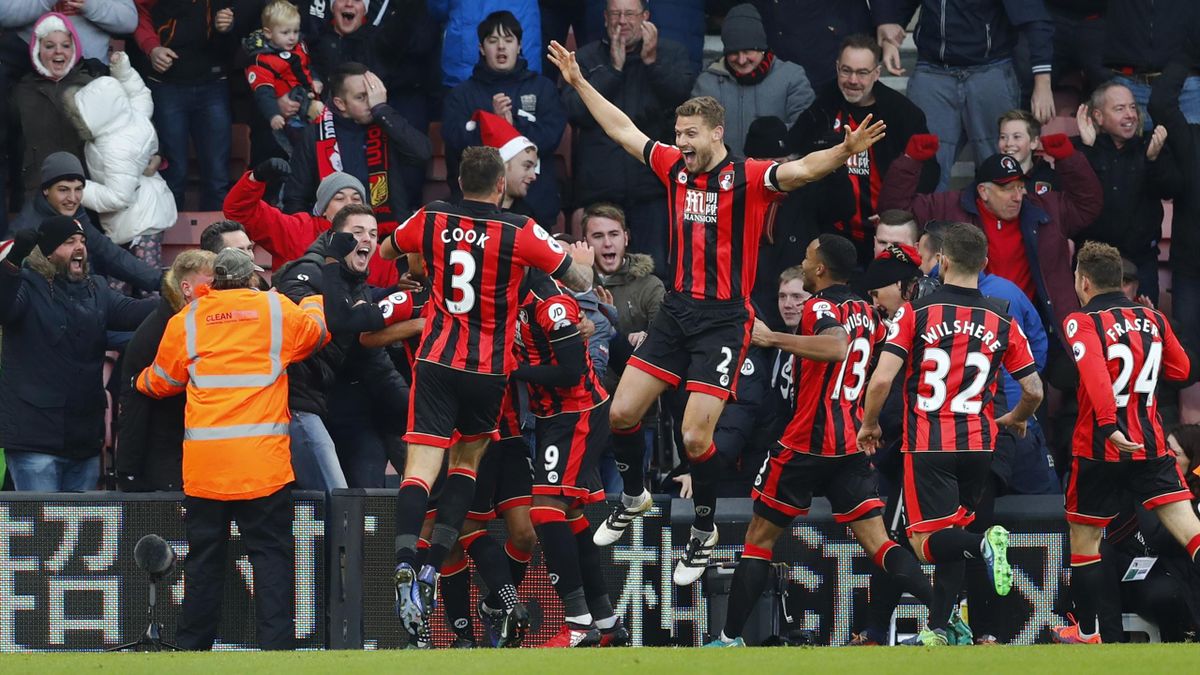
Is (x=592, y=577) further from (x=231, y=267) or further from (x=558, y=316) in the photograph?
(x=231, y=267)

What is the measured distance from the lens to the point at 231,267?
980cm

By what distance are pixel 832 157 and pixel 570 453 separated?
228cm

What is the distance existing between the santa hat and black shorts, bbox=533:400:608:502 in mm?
2597

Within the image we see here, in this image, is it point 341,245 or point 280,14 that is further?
point 280,14

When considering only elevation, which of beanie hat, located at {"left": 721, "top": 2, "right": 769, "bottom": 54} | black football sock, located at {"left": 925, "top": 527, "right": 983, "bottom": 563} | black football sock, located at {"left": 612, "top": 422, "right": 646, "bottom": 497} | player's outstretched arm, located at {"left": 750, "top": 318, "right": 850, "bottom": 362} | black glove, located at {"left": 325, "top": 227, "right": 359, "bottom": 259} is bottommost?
black football sock, located at {"left": 925, "top": 527, "right": 983, "bottom": 563}

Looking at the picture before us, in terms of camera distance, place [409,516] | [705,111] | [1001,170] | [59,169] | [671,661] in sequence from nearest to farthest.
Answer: [671,661] → [409,516] → [705,111] → [59,169] → [1001,170]

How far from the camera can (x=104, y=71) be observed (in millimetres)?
12891

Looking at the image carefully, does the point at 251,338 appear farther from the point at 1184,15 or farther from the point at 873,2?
the point at 1184,15

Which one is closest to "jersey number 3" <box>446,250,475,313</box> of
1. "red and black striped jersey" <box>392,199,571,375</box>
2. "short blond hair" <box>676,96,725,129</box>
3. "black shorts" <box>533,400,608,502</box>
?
"red and black striped jersey" <box>392,199,571,375</box>

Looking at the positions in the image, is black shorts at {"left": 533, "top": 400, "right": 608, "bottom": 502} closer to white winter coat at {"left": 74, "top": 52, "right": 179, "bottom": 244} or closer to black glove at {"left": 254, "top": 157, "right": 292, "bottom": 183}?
black glove at {"left": 254, "top": 157, "right": 292, "bottom": 183}

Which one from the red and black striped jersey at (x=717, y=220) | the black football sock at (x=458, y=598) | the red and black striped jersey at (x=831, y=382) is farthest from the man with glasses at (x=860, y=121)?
the black football sock at (x=458, y=598)

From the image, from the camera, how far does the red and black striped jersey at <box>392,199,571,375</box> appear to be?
9.38 metres

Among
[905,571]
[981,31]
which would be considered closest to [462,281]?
[905,571]

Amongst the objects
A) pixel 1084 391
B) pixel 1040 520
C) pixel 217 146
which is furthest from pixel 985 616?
pixel 217 146
